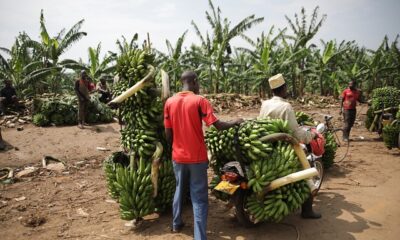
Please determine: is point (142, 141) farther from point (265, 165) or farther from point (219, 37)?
point (219, 37)

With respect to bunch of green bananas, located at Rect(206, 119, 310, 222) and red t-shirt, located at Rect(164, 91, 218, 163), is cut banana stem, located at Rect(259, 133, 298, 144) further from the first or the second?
red t-shirt, located at Rect(164, 91, 218, 163)

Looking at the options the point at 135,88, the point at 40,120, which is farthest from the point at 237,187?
the point at 40,120

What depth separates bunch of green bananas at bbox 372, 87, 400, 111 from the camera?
952 cm

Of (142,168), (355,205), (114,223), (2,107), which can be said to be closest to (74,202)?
(114,223)

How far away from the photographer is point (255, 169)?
395cm

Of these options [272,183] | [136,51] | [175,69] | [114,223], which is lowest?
[114,223]

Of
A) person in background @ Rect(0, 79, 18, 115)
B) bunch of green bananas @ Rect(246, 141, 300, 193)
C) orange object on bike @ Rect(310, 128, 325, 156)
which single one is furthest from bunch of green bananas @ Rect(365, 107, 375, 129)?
person in background @ Rect(0, 79, 18, 115)

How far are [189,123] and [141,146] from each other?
1.13m

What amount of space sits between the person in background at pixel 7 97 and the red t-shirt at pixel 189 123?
11.4 meters

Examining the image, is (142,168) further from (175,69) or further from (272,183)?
(175,69)

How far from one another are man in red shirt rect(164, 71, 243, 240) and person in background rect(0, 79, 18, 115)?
37.4 feet

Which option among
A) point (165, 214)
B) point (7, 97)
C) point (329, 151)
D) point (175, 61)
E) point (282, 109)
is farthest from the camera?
point (175, 61)

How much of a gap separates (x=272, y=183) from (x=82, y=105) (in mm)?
9473

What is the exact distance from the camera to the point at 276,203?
12.9 feet
